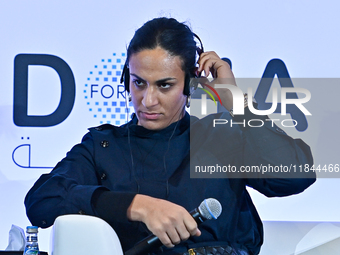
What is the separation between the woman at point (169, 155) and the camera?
1307mm

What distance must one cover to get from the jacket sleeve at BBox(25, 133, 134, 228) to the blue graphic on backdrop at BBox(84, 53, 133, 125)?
85 cm

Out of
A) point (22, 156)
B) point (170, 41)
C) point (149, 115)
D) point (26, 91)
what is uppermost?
point (170, 41)

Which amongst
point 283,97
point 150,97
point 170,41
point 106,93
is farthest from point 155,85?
point 283,97

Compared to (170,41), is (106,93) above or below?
below

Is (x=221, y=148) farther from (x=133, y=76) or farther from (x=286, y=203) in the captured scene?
(x=286, y=203)

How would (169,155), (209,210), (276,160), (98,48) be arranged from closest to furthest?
(209,210)
(276,160)
(169,155)
(98,48)

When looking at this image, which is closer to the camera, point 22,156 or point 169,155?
point 169,155

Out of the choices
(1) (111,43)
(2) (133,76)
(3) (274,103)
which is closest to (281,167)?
(2) (133,76)

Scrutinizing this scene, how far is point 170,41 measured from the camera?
4.77 ft

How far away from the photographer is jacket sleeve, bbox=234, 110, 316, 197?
1351 millimetres

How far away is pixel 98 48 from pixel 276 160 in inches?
52.5

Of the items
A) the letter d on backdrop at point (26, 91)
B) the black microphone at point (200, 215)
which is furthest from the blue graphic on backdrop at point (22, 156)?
the black microphone at point (200, 215)

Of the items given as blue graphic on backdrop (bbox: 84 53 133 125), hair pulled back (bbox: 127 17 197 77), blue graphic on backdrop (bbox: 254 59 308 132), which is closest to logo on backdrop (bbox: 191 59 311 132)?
blue graphic on backdrop (bbox: 254 59 308 132)

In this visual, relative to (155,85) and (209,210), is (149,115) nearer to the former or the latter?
(155,85)
